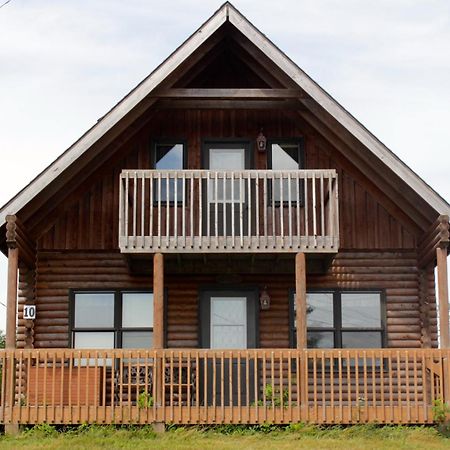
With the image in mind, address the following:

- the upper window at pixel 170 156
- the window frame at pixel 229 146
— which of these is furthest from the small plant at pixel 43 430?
the window frame at pixel 229 146

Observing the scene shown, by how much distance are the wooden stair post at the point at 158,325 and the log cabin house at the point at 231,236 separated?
16.8 inches

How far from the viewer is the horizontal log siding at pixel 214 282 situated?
18.4 meters

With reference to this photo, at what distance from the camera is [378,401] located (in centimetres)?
1802

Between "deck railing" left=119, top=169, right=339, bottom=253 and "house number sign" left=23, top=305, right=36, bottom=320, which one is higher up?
"deck railing" left=119, top=169, right=339, bottom=253

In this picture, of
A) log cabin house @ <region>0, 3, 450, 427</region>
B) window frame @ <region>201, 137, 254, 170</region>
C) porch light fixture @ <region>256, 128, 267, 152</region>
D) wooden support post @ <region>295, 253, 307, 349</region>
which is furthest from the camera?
window frame @ <region>201, 137, 254, 170</region>

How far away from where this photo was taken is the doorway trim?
1833 cm

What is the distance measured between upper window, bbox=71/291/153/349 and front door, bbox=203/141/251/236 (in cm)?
206

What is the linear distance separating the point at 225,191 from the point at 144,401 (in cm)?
420

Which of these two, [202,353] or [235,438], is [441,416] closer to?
[235,438]

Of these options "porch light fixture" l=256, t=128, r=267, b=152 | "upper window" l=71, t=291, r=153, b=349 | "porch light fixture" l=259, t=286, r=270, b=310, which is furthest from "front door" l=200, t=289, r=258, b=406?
"porch light fixture" l=256, t=128, r=267, b=152

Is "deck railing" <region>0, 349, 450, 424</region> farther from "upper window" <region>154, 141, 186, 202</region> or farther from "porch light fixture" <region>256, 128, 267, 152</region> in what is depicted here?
"porch light fixture" <region>256, 128, 267, 152</region>

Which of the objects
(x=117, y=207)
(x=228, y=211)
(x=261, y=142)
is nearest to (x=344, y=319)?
(x=228, y=211)

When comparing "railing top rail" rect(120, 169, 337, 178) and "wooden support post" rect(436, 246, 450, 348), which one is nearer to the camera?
"wooden support post" rect(436, 246, 450, 348)

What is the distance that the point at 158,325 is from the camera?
16.3 metres
